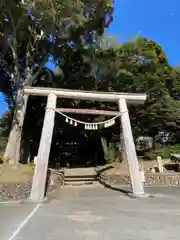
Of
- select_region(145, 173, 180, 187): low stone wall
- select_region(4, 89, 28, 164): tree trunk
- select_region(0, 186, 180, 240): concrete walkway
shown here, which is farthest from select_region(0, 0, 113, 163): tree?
select_region(0, 186, 180, 240): concrete walkway

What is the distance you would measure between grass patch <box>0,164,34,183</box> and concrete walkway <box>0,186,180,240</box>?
8.18ft

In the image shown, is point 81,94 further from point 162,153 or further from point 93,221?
point 162,153

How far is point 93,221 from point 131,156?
14.2 feet

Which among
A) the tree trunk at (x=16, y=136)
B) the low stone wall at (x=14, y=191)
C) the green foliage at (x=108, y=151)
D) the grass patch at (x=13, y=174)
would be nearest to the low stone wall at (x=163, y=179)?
the grass patch at (x=13, y=174)

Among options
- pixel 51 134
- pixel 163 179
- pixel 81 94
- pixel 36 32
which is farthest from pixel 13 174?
pixel 36 32

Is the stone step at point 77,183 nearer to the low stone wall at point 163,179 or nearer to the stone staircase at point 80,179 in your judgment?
the stone staircase at point 80,179

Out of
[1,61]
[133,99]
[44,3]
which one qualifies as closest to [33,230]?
[133,99]

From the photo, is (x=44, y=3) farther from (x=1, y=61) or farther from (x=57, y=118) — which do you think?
(x=57, y=118)

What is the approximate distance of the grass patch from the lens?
9.96m

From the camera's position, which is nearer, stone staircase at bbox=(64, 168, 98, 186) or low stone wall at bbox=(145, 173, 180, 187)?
low stone wall at bbox=(145, 173, 180, 187)

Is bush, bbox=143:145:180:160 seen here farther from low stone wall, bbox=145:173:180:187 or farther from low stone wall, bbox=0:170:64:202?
low stone wall, bbox=0:170:64:202

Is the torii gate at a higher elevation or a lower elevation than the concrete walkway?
higher

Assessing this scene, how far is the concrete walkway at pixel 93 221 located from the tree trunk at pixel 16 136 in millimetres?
5765

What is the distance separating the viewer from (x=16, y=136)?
13.5 metres
